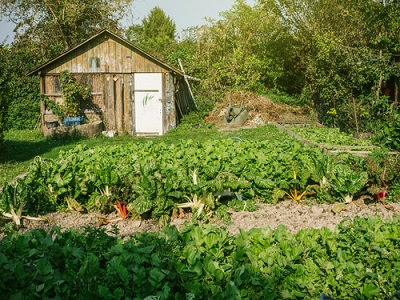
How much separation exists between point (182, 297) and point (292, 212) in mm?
4283

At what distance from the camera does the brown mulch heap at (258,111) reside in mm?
22925

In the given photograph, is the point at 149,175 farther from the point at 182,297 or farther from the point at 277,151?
the point at 182,297

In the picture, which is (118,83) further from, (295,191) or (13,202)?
(13,202)

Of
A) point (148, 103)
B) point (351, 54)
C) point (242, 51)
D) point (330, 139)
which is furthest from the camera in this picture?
point (242, 51)

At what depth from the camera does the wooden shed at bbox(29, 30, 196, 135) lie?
20.9m

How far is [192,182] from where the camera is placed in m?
7.24

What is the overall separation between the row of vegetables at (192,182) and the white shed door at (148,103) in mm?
12626

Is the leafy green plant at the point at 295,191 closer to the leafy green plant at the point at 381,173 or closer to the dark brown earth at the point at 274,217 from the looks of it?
the dark brown earth at the point at 274,217

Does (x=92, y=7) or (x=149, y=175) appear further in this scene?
(x=92, y=7)

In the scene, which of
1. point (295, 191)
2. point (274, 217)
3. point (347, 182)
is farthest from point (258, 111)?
point (274, 217)

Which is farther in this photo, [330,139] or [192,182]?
[330,139]

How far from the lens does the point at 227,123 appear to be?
22.4 meters

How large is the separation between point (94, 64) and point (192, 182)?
49.1 ft

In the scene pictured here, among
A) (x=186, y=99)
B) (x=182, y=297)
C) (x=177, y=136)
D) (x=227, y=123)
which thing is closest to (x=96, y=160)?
(x=182, y=297)
